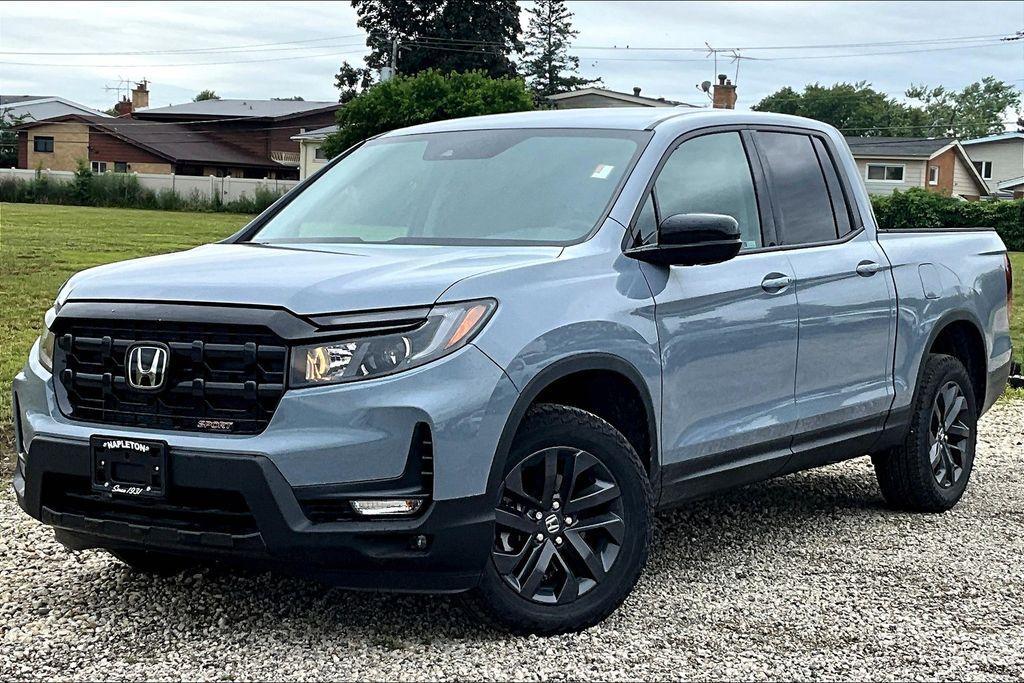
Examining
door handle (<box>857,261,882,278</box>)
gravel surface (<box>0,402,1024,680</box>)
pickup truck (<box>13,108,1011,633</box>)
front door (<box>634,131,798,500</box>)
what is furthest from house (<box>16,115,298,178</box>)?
front door (<box>634,131,798,500</box>)

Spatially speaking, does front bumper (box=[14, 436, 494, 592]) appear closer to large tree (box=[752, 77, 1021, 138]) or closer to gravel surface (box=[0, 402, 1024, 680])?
gravel surface (box=[0, 402, 1024, 680])

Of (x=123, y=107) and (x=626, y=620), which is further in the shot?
(x=123, y=107)

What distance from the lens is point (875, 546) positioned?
6.44 m

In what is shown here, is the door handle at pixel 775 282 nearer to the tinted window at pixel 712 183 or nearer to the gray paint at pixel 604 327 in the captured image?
the gray paint at pixel 604 327

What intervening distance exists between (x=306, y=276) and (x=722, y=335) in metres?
1.73

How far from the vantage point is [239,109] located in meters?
84.7

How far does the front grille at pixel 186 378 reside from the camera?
4.30 meters

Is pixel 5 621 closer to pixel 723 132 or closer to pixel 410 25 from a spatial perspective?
pixel 723 132

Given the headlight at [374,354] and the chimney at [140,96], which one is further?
the chimney at [140,96]

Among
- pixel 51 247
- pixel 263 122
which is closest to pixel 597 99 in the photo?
pixel 263 122

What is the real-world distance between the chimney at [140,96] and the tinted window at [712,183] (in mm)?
101521

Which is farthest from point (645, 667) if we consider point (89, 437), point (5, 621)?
point (5, 621)

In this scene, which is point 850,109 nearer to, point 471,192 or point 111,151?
point 111,151

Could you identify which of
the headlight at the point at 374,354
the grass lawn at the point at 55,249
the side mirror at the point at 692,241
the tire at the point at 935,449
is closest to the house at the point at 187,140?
the grass lawn at the point at 55,249
